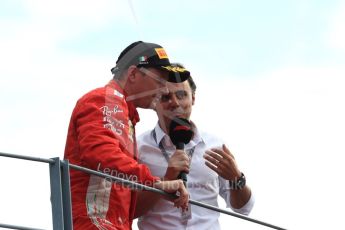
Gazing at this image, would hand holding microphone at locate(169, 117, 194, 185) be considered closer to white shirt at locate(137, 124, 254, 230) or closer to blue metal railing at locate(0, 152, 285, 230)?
white shirt at locate(137, 124, 254, 230)

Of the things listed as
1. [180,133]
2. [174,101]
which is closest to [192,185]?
[180,133]

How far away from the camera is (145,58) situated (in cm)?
514

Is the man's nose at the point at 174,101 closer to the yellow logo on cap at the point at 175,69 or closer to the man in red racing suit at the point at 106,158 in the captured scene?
the yellow logo on cap at the point at 175,69

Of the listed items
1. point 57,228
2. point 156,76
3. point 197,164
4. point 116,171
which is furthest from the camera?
point 197,164

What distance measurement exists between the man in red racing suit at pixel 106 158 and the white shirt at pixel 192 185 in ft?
1.49

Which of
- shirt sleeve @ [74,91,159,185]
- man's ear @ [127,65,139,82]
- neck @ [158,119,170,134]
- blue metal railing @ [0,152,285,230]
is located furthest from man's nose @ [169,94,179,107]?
blue metal railing @ [0,152,285,230]

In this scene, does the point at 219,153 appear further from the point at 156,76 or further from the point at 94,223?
the point at 94,223

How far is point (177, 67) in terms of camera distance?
5500 mm

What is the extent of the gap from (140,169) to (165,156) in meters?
0.77

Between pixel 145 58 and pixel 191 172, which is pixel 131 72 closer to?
pixel 145 58

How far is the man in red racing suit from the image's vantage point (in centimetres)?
461

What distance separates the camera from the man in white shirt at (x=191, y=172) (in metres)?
5.29

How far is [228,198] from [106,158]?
119cm

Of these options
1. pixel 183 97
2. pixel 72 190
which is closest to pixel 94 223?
pixel 72 190
